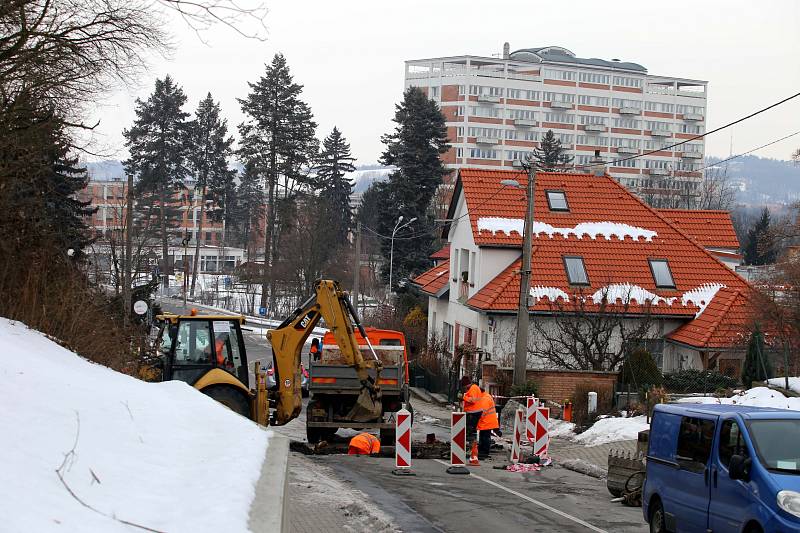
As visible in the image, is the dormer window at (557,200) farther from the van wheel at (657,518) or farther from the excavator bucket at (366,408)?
the van wheel at (657,518)

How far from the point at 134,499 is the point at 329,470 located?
12.0m

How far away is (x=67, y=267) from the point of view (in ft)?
54.6

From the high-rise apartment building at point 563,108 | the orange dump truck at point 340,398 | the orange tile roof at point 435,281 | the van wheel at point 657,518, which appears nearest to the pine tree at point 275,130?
the orange tile roof at point 435,281

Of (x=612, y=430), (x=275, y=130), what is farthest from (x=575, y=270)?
(x=275, y=130)

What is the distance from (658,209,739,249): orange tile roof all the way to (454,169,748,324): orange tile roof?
4.81 m

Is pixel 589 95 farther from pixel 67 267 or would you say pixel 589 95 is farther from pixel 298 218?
pixel 67 267

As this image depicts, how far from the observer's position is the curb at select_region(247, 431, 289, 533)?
667 centimetres

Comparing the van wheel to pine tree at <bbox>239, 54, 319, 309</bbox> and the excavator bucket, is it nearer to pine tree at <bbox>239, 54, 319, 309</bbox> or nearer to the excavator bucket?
the excavator bucket

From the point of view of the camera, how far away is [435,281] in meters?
48.8

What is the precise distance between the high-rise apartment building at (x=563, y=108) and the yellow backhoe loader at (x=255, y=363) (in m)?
113

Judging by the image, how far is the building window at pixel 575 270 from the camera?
37.2m

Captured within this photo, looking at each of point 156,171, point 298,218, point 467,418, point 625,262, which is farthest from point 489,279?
point 156,171

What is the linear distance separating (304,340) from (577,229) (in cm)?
2107

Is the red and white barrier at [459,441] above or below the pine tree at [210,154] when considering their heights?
below
